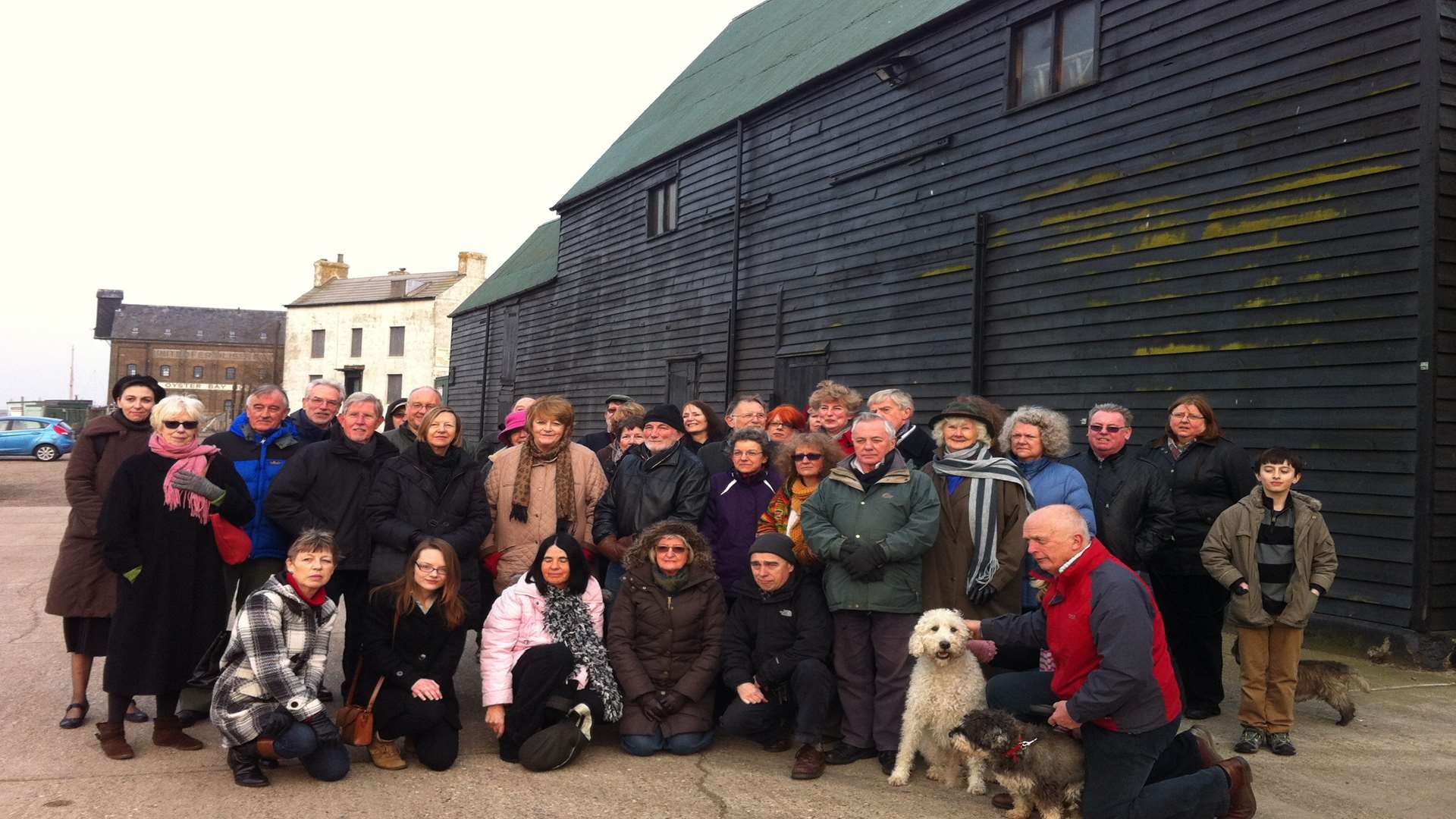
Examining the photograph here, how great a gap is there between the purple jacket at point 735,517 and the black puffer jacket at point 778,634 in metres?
0.54

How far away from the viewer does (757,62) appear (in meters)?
18.7

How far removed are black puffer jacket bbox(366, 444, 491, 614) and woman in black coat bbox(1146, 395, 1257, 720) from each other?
3.96m

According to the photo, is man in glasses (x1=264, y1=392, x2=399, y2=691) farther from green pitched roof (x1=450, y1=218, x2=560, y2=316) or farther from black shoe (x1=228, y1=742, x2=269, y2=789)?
green pitched roof (x1=450, y1=218, x2=560, y2=316)

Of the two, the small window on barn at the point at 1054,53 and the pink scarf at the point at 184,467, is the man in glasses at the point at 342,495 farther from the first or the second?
the small window on barn at the point at 1054,53

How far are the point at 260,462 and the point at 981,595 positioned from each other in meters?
4.21

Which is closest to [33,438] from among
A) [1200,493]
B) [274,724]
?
[274,724]

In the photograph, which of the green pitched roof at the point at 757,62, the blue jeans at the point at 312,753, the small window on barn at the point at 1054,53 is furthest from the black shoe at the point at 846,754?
the green pitched roof at the point at 757,62

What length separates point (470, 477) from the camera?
6.14m

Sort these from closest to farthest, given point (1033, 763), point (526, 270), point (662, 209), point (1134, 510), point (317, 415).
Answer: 1. point (1033, 763)
2. point (1134, 510)
3. point (317, 415)
4. point (662, 209)
5. point (526, 270)

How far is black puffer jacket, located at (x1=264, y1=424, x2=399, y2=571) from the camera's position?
238 inches

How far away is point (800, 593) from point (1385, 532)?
16.2ft

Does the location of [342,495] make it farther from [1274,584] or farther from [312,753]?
[1274,584]

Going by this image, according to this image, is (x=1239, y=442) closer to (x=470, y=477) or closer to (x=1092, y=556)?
(x=1092, y=556)

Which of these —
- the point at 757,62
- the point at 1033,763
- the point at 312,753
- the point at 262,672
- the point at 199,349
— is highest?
the point at 757,62
